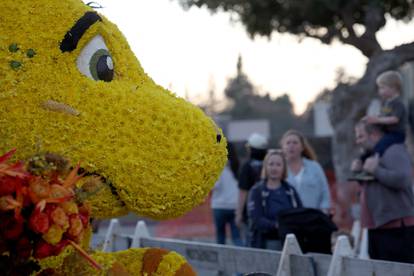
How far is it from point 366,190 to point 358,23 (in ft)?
38.1

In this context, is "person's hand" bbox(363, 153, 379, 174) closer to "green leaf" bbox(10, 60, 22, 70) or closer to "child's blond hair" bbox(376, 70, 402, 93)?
→ "child's blond hair" bbox(376, 70, 402, 93)

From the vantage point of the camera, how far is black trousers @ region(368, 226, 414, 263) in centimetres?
561

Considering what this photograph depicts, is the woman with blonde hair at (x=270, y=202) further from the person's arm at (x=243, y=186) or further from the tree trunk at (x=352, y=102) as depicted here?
the tree trunk at (x=352, y=102)

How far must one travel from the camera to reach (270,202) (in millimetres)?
6449

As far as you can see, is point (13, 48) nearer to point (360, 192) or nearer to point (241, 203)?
point (360, 192)

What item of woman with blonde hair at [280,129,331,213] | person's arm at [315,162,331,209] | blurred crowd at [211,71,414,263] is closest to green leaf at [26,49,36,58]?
blurred crowd at [211,71,414,263]

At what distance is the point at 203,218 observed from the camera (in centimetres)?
1692

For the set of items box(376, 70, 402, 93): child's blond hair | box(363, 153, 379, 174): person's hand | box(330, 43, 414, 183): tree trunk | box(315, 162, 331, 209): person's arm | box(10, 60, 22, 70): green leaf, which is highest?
box(330, 43, 414, 183): tree trunk

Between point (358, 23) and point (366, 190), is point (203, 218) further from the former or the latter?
point (366, 190)

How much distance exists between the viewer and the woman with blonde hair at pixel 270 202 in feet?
21.0

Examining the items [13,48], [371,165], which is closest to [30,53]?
[13,48]

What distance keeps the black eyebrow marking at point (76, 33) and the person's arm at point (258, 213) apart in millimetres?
3301

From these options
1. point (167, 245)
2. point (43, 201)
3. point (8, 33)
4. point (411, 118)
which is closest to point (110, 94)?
point (8, 33)

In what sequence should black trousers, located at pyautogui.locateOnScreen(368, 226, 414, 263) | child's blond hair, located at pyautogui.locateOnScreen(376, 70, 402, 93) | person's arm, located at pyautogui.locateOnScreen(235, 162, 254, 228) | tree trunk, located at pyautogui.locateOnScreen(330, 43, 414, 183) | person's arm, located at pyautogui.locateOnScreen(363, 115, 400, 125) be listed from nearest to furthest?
black trousers, located at pyautogui.locateOnScreen(368, 226, 414, 263) < person's arm, located at pyautogui.locateOnScreen(363, 115, 400, 125) < child's blond hair, located at pyautogui.locateOnScreen(376, 70, 402, 93) < person's arm, located at pyautogui.locateOnScreen(235, 162, 254, 228) < tree trunk, located at pyautogui.locateOnScreen(330, 43, 414, 183)
